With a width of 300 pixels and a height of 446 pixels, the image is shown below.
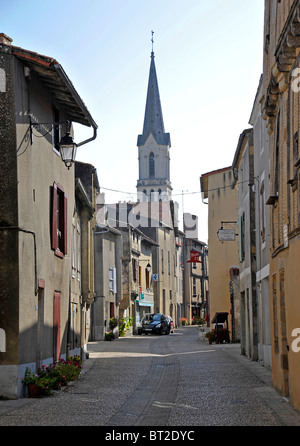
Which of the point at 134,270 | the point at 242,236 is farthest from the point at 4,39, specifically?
the point at 134,270

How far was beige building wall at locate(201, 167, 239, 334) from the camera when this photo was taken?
38.2 meters

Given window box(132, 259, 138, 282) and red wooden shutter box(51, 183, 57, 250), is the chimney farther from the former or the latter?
window box(132, 259, 138, 282)

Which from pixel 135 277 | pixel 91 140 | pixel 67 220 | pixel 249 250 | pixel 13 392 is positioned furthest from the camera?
pixel 135 277

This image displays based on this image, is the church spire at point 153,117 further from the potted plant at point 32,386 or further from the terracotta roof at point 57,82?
the potted plant at point 32,386

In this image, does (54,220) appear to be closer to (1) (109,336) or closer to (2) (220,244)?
(2) (220,244)

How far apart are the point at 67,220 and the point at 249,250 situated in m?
6.88

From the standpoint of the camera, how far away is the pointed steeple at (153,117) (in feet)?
397

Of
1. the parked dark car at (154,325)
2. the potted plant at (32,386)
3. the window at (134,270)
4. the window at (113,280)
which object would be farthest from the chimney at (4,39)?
the window at (134,270)

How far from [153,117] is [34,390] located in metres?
113

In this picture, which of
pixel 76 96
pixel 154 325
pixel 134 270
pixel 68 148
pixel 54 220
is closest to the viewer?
pixel 68 148

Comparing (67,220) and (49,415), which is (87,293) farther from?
(49,415)

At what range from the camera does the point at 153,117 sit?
12462 centimetres
